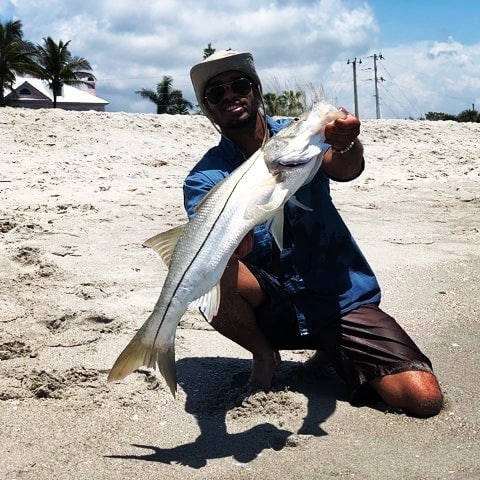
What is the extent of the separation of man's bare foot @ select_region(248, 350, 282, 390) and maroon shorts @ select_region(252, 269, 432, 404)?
0.13 meters

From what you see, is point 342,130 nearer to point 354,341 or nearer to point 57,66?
point 354,341

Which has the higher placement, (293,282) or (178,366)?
(293,282)

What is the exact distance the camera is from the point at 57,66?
43.6 meters

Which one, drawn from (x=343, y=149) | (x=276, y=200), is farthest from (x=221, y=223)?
(x=343, y=149)

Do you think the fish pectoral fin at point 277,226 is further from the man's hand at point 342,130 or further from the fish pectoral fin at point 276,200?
the man's hand at point 342,130

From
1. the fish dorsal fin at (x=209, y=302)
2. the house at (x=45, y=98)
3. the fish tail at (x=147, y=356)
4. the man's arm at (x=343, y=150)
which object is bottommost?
the fish tail at (x=147, y=356)

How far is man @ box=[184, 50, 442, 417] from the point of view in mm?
3387

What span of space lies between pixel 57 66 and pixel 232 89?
43148 mm

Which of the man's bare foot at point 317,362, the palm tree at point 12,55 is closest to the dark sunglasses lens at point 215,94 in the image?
the man's bare foot at point 317,362

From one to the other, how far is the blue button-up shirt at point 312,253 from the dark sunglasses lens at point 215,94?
0.67 ft

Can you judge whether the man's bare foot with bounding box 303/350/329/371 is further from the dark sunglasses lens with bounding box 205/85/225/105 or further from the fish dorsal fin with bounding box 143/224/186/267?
the dark sunglasses lens with bounding box 205/85/225/105

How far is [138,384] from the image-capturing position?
3520 mm

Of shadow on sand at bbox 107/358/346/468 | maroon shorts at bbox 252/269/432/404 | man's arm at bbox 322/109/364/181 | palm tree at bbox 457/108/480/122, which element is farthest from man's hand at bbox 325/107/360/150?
palm tree at bbox 457/108/480/122

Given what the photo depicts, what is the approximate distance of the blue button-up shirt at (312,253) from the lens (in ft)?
11.3
